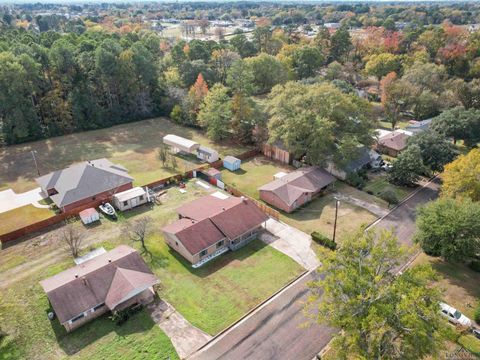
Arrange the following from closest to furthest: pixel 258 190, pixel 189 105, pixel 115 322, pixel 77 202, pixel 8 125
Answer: pixel 115 322 → pixel 77 202 → pixel 258 190 → pixel 8 125 → pixel 189 105

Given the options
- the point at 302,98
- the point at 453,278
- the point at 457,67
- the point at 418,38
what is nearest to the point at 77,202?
the point at 302,98

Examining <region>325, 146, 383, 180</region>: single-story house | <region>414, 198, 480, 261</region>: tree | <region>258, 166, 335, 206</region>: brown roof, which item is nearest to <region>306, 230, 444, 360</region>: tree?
<region>414, 198, 480, 261</region>: tree

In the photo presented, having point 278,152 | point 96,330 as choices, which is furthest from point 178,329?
point 278,152

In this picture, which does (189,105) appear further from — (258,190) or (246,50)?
(246,50)

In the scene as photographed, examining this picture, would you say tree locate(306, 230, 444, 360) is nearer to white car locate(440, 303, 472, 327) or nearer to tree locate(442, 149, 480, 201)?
white car locate(440, 303, 472, 327)

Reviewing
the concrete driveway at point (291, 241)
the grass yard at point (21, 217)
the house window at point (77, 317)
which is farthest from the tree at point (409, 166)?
the grass yard at point (21, 217)

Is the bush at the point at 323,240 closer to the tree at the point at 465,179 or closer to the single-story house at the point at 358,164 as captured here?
the tree at the point at 465,179

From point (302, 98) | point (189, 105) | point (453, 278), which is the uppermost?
point (302, 98)

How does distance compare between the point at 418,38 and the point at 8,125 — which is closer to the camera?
the point at 8,125
